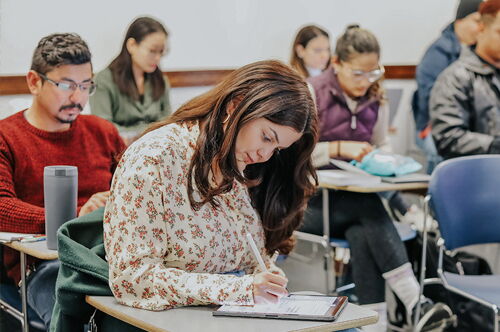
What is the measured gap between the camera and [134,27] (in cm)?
420

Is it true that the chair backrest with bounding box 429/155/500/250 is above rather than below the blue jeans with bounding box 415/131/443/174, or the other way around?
above

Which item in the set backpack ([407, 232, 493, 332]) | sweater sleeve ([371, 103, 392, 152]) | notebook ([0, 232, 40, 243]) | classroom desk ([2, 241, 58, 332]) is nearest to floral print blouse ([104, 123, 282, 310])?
classroom desk ([2, 241, 58, 332])

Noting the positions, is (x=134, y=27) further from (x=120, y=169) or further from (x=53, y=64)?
(x=120, y=169)

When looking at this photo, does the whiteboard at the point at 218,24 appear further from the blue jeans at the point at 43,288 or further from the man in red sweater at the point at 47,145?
the blue jeans at the point at 43,288

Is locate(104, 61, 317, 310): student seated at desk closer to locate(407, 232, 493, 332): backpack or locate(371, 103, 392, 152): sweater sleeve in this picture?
locate(407, 232, 493, 332): backpack

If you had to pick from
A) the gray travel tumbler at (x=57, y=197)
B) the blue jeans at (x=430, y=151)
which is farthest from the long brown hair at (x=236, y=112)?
the blue jeans at (x=430, y=151)

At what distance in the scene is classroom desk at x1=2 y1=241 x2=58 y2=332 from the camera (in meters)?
2.13

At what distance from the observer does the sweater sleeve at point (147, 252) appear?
175 centimetres

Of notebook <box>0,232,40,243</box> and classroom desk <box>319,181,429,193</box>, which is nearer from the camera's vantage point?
notebook <box>0,232,40,243</box>

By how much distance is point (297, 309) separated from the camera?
1.73 m

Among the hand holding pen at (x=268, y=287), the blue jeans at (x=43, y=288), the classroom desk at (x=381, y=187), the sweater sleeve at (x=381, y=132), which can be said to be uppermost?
the hand holding pen at (x=268, y=287)

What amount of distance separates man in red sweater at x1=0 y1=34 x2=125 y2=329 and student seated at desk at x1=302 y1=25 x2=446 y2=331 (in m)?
1.10

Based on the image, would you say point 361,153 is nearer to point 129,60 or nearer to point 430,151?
point 129,60

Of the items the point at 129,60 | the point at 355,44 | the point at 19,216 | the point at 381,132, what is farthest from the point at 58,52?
the point at 381,132
